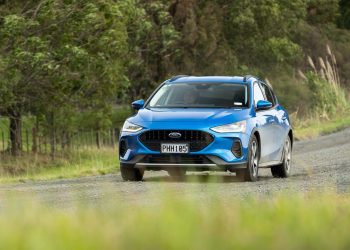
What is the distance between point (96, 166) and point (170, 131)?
7.43 metres

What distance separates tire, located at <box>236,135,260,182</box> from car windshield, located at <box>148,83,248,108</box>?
2.41ft

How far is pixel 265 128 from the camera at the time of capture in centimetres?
1739

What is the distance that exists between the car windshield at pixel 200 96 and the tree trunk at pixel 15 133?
13360mm

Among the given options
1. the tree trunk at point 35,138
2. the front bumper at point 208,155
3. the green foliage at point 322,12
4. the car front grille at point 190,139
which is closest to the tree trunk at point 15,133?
the tree trunk at point 35,138

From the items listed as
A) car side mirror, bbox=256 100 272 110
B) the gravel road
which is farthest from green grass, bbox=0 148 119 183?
car side mirror, bbox=256 100 272 110

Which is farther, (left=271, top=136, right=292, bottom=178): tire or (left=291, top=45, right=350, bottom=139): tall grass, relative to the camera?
(left=291, top=45, right=350, bottom=139): tall grass

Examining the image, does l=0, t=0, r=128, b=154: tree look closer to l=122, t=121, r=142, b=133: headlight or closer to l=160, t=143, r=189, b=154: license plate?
l=122, t=121, r=142, b=133: headlight

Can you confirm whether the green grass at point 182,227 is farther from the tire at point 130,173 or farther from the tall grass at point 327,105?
the tall grass at point 327,105

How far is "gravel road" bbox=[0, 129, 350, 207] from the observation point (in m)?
12.8

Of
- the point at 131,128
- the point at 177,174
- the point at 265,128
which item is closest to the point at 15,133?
the point at 177,174

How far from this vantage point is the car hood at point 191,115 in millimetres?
16297

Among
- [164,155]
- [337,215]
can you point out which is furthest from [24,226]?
[164,155]

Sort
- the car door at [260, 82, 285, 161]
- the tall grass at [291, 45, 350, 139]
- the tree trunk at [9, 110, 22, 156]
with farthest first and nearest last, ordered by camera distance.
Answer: the tall grass at [291, 45, 350, 139] < the tree trunk at [9, 110, 22, 156] < the car door at [260, 82, 285, 161]

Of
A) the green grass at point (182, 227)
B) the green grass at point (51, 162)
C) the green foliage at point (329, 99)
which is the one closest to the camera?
the green grass at point (182, 227)
